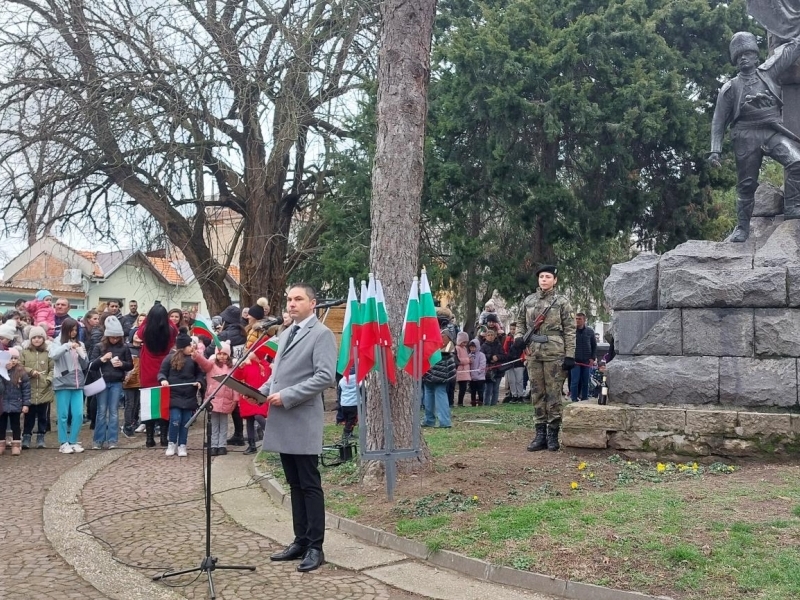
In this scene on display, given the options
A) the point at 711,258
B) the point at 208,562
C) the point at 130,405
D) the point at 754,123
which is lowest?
the point at 208,562

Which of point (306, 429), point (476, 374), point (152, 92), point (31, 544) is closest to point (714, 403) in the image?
point (306, 429)

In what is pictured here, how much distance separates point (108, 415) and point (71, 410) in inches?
19.3

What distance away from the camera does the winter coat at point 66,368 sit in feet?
32.6

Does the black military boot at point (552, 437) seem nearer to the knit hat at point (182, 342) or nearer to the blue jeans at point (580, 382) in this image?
the knit hat at point (182, 342)

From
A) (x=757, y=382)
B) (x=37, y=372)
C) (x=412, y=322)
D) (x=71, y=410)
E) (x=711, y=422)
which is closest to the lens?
(x=412, y=322)

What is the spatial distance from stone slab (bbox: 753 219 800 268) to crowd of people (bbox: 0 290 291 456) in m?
5.42

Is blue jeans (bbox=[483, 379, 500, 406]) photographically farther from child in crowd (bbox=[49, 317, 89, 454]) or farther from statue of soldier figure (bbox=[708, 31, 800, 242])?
child in crowd (bbox=[49, 317, 89, 454])

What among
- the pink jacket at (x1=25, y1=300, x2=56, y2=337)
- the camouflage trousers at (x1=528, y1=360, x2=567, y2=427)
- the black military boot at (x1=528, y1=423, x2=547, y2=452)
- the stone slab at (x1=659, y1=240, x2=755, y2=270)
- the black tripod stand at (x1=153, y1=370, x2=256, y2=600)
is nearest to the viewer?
the black tripod stand at (x1=153, y1=370, x2=256, y2=600)

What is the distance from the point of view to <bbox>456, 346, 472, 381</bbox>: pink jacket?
15273 mm

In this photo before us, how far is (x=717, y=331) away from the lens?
798 cm

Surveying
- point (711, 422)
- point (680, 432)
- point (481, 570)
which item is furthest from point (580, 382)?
point (481, 570)

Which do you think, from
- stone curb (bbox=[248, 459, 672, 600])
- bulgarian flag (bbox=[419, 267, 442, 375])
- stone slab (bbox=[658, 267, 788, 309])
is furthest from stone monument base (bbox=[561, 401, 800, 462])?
stone curb (bbox=[248, 459, 672, 600])

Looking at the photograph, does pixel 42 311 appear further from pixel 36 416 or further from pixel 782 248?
pixel 782 248

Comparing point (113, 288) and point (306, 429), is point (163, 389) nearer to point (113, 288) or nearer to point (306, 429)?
point (306, 429)
